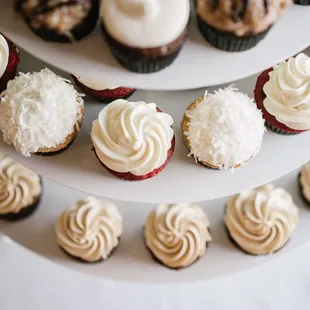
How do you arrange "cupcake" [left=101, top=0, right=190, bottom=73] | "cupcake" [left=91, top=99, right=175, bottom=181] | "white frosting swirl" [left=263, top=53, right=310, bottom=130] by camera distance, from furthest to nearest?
"white frosting swirl" [left=263, top=53, right=310, bottom=130]
"cupcake" [left=91, top=99, right=175, bottom=181]
"cupcake" [left=101, top=0, right=190, bottom=73]

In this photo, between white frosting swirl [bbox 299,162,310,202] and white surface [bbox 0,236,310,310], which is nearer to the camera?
white frosting swirl [bbox 299,162,310,202]

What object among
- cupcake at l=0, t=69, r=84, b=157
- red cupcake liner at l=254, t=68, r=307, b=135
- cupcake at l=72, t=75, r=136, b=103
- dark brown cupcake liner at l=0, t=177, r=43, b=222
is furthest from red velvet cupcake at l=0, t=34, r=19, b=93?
red cupcake liner at l=254, t=68, r=307, b=135

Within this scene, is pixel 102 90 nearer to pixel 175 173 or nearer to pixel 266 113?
pixel 175 173

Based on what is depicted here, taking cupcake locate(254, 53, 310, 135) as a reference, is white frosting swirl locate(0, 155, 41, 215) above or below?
below

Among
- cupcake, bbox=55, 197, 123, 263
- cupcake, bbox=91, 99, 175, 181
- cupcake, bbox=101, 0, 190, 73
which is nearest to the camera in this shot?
cupcake, bbox=101, 0, 190, 73

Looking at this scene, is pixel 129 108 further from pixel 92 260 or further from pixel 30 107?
pixel 92 260

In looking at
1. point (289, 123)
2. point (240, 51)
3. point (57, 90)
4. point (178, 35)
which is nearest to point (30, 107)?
point (57, 90)

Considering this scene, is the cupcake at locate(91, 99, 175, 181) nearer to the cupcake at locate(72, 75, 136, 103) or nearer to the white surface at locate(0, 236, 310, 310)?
the cupcake at locate(72, 75, 136, 103)
